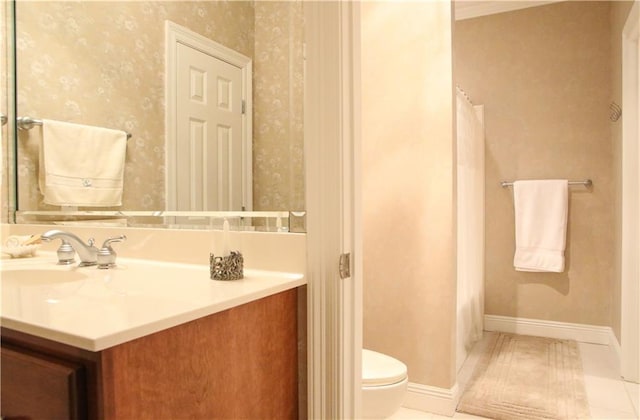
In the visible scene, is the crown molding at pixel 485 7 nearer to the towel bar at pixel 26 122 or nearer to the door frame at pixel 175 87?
the door frame at pixel 175 87

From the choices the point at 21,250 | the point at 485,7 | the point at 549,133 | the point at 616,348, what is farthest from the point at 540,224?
the point at 21,250

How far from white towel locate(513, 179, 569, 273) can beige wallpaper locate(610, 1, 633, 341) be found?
0.34 meters

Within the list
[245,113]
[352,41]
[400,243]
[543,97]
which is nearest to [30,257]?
[245,113]

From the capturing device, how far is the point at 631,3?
2359 mm

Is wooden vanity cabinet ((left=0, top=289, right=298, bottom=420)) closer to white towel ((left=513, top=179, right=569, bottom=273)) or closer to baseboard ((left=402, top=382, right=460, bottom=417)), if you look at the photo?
baseboard ((left=402, top=382, right=460, bottom=417))

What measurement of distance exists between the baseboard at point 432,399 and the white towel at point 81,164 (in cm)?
166

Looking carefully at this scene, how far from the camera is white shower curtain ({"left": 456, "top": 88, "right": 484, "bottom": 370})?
2537 mm

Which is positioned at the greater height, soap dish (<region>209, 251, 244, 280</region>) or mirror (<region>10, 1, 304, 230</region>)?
mirror (<region>10, 1, 304, 230</region>)

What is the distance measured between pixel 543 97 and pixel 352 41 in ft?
9.22

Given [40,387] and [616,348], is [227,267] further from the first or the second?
[616,348]

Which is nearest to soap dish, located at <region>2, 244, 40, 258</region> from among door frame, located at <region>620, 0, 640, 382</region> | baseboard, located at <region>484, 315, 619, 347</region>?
door frame, located at <region>620, 0, 640, 382</region>

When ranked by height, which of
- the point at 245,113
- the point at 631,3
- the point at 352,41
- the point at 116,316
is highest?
the point at 631,3

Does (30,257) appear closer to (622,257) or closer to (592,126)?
(622,257)

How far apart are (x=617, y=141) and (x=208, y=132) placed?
2.67m
